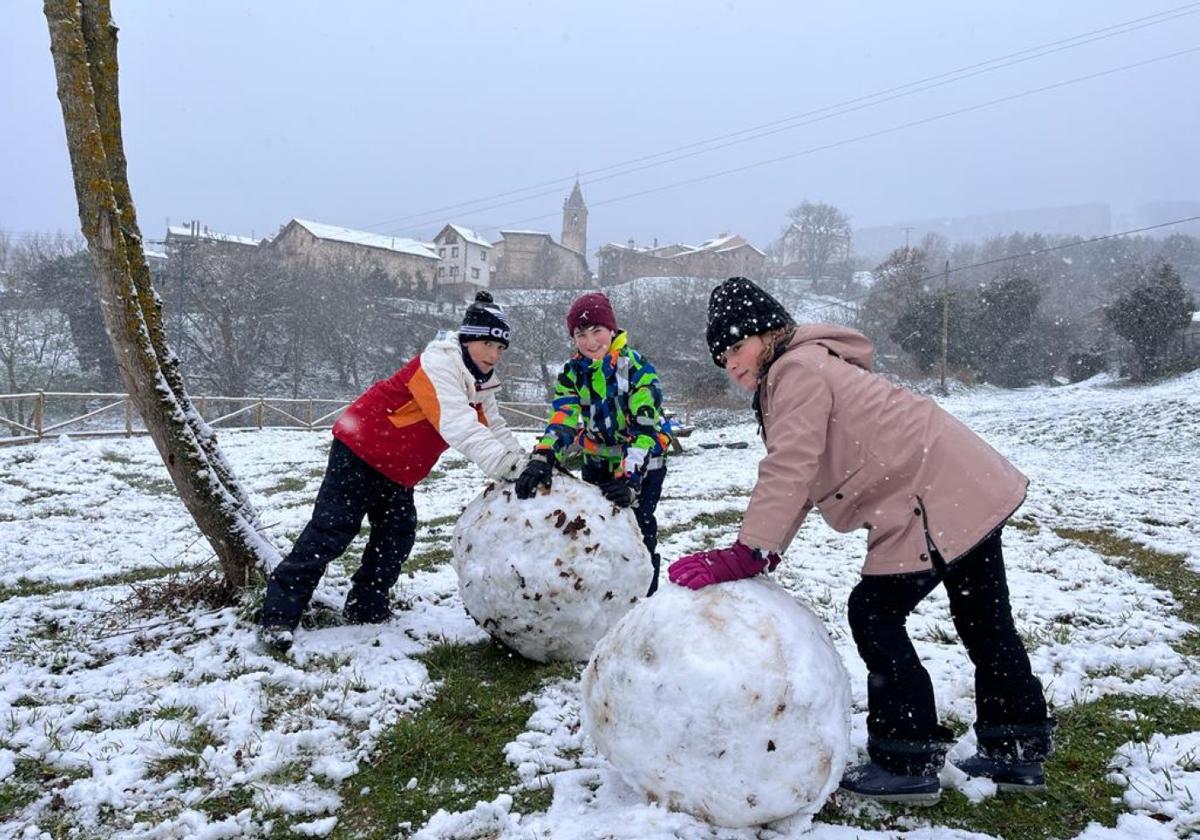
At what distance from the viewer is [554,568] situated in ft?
11.6

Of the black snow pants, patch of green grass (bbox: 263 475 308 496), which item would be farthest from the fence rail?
the black snow pants

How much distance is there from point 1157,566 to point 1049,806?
4.60 metres

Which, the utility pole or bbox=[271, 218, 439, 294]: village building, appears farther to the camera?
bbox=[271, 218, 439, 294]: village building

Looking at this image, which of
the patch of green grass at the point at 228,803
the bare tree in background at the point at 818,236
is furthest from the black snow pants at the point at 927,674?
the bare tree in background at the point at 818,236

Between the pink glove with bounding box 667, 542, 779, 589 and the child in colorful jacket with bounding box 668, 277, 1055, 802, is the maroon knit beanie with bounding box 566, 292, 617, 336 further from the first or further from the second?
the pink glove with bounding box 667, 542, 779, 589

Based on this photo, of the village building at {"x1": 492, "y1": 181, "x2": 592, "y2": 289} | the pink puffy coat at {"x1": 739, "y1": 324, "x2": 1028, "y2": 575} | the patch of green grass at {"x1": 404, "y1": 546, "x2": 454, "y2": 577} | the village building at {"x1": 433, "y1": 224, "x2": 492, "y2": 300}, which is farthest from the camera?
the village building at {"x1": 492, "y1": 181, "x2": 592, "y2": 289}

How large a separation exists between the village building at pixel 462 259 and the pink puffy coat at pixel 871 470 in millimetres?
58224

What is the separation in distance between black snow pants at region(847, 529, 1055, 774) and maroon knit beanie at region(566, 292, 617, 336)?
225 cm

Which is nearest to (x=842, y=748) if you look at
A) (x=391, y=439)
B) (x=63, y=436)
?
(x=391, y=439)

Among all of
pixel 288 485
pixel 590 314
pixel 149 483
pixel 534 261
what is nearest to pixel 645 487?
pixel 590 314

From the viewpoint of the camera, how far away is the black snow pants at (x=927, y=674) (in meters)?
2.64

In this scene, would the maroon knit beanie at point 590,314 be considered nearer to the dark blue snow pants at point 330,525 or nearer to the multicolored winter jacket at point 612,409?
the multicolored winter jacket at point 612,409

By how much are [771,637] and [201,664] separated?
2.98 metres

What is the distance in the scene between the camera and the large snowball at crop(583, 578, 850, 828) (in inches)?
91.4
